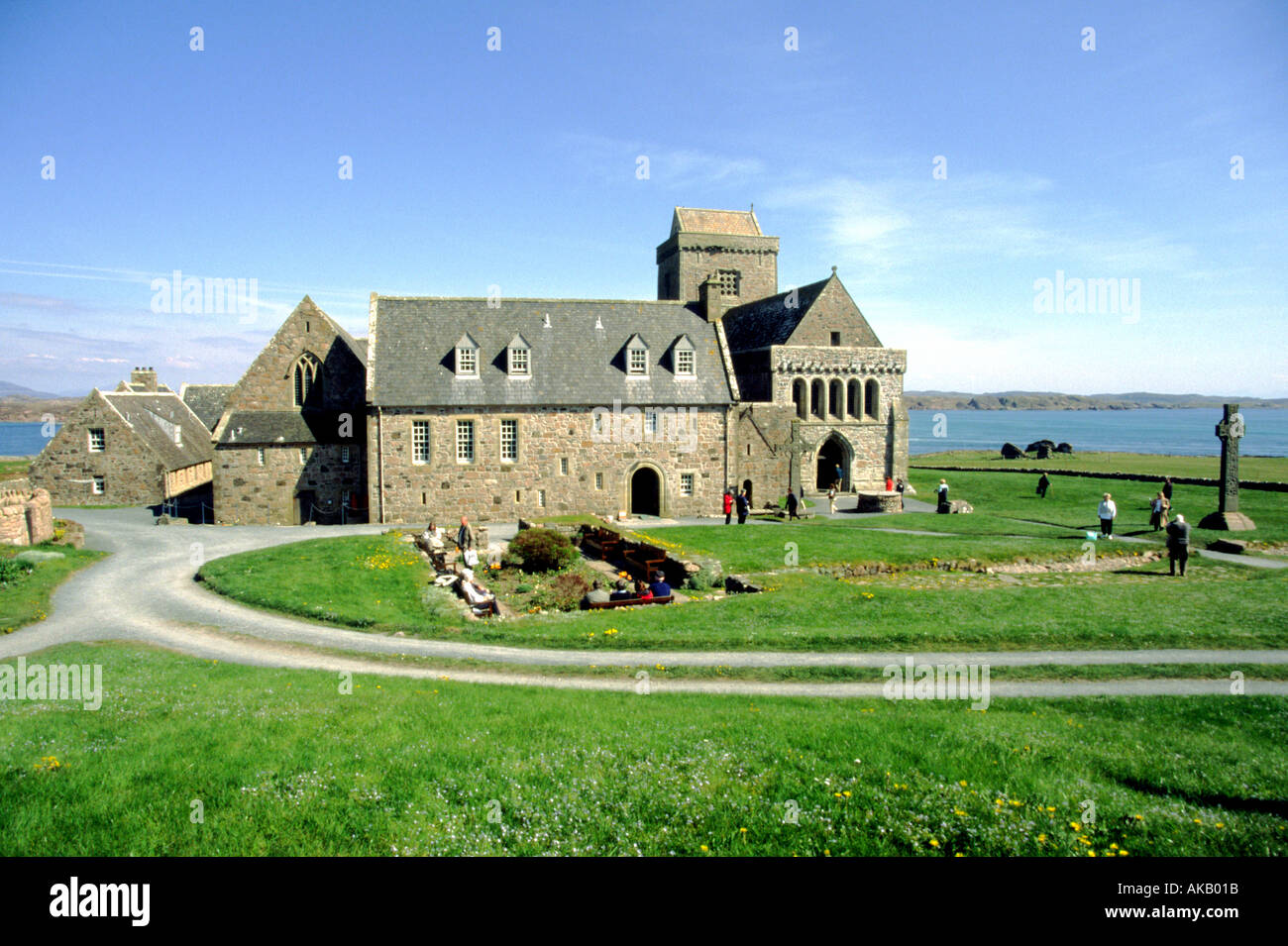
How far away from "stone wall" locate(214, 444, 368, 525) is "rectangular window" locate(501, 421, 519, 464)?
8.17 metres

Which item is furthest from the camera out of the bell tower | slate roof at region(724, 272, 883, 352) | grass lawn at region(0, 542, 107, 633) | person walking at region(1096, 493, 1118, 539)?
the bell tower

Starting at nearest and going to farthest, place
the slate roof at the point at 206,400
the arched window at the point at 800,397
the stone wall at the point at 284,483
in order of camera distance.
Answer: the stone wall at the point at 284,483 → the arched window at the point at 800,397 → the slate roof at the point at 206,400

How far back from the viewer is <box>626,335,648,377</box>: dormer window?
4306cm

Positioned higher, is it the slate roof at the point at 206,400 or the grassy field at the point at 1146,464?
the slate roof at the point at 206,400

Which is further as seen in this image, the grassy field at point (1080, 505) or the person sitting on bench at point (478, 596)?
the grassy field at point (1080, 505)

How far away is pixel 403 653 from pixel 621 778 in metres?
11.1

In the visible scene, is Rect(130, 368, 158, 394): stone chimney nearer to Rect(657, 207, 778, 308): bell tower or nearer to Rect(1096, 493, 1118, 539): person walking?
Rect(657, 207, 778, 308): bell tower

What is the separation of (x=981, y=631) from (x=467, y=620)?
46.6ft

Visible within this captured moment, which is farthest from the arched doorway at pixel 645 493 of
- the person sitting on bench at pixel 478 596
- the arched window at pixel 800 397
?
the person sitting on bench at pixel 478 596

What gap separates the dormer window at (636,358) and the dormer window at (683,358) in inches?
70.6

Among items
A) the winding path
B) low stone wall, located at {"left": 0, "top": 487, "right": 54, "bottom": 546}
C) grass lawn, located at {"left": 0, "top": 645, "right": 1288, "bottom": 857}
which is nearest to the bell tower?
low stone wall, located at {"left": 0, "top": 487, "right": 54, "bottom": 546}

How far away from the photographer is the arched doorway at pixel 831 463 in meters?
53.5

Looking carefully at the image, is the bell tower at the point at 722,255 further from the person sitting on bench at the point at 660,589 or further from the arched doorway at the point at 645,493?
the person sitting on bench at the point at 660,589

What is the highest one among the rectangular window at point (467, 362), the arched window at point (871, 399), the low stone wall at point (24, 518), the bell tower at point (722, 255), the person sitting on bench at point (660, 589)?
the bell tower at point (722, 255)
